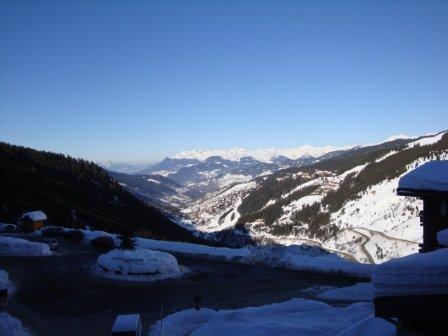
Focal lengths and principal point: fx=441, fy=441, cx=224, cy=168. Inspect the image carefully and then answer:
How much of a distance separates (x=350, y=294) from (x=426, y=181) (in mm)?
8272

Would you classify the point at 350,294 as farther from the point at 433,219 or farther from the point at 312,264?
the point at 433,219

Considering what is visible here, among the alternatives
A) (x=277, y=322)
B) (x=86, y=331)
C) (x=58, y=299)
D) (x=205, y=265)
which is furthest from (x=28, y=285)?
(x=277, y=322)

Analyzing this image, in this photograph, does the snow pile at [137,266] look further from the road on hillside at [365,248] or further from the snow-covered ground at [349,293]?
the road on hillside at [365,248]

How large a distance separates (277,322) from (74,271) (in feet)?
50.1

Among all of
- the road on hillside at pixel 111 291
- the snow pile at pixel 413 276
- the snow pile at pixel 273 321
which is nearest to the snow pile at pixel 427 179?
the snow pile at pixel 273 321

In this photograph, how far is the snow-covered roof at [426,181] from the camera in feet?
44.0

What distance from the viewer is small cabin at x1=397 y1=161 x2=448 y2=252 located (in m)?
13.5

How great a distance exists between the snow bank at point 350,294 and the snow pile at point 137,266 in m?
8.74

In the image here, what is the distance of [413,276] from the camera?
755 centimetres

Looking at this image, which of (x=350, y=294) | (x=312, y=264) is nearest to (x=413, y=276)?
(x=350, y=294)

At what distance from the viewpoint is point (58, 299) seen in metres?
19.8

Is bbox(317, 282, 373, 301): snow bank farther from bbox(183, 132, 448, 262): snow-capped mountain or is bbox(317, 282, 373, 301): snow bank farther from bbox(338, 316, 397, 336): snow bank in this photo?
bbox(183, 132, 448, 262): snow-capped mountain

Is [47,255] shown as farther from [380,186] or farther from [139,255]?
[380,186]

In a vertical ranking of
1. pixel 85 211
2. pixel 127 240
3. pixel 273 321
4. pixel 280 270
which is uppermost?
pixel 127 240
